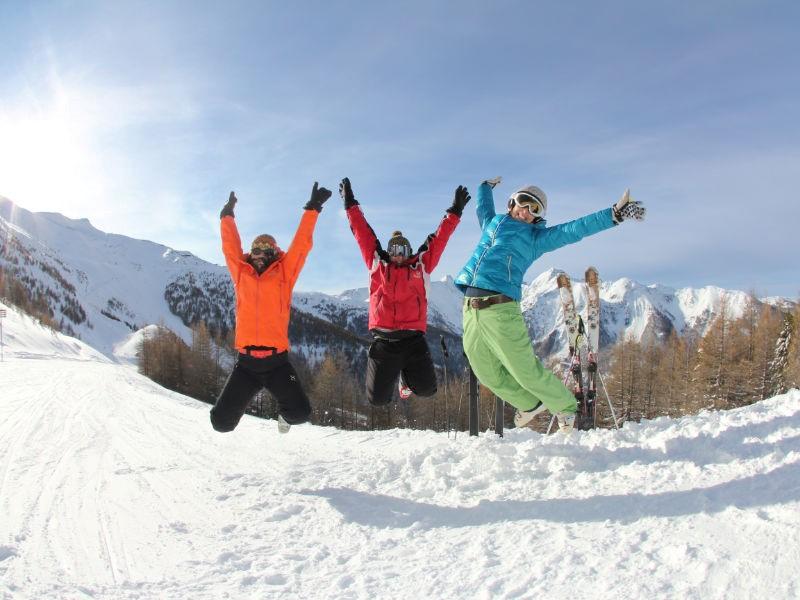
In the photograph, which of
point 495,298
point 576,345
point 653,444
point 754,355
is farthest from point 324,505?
point 754,355

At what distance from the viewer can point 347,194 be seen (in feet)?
21.2

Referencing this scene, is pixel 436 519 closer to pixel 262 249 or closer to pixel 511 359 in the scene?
pixel 511 359

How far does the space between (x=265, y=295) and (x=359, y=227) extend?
160cm

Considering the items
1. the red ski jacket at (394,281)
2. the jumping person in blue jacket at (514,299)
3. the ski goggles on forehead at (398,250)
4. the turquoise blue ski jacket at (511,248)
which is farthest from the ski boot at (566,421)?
the ski goggles on forehead at (398,250)

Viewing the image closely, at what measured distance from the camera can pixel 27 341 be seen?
157 ft

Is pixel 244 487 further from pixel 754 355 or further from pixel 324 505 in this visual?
pixel 754 355

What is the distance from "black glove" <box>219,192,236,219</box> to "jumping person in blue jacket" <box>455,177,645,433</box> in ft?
8.92

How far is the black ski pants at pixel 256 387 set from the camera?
17.6ft

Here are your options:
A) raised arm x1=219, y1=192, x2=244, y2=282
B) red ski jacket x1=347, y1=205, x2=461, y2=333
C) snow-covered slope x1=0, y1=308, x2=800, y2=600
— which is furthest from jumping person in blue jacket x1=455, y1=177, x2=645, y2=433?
raised arm x1=219, y1=192, x2=244, y2=282

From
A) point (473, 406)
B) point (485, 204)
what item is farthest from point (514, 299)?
point (473, 406)

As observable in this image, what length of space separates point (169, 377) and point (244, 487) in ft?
200

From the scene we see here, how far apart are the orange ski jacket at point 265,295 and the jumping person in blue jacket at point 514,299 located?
179 centimetres

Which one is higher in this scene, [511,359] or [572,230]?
[572,230]

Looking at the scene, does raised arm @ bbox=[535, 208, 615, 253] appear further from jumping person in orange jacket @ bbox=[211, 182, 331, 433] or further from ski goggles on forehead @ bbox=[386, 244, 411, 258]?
jumping person in orange jacket @ bbox=[211, 182, 331, 433]
